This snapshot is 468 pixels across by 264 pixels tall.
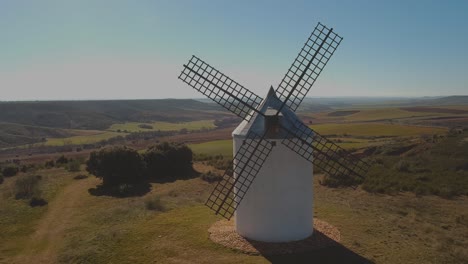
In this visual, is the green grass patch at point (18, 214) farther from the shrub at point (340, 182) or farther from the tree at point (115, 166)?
the shrub at point (340, 182)

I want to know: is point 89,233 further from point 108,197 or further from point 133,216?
point 108,197

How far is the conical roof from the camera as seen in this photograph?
49.5ft

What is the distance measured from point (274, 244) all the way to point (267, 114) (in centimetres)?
550

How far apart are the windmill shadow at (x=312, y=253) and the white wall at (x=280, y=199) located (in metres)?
0.44

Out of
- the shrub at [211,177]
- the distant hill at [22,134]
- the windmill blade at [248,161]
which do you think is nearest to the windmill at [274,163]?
the windmill blade at [248,161]

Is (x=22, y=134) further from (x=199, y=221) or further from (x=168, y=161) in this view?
(x=199, y=221)

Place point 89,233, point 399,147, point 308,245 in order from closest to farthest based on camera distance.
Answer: point 308,245, point 89,233, point 399,147

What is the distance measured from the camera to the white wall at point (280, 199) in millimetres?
14992

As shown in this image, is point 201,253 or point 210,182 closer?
point 201,253

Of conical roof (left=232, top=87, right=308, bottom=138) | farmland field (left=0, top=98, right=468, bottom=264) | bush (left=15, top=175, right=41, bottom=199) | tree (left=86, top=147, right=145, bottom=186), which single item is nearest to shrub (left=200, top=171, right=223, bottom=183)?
farmland field (left=0, top=98, right=468, bottom=264)

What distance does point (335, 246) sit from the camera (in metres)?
15.1

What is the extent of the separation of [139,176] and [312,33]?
19.4 m

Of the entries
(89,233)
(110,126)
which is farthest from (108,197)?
(110,126)

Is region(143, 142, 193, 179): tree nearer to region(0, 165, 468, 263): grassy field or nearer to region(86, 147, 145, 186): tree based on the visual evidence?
region(86, 147, 145, 186): tree
